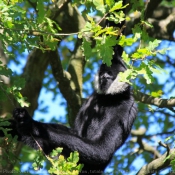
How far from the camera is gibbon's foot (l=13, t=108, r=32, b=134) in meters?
5.30

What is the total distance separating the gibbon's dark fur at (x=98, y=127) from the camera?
566 cm

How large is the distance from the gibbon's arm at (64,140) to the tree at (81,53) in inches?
12.0

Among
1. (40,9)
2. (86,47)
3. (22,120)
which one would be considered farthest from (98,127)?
(40,9)

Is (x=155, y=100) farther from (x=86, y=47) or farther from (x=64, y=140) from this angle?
(x=86, y=47)

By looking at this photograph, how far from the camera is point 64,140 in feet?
19.4

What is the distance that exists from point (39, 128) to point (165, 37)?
373cm

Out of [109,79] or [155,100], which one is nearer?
[155,100]

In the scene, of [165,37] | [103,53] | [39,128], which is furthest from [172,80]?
[103,53]

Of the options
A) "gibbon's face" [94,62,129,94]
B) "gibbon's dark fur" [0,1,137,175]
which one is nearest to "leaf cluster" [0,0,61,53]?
"gibbon's dark fur" [0,1,137,175]

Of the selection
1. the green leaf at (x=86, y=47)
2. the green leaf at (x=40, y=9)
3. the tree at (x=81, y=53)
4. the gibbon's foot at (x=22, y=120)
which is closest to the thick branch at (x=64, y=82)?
the tree at (x=81, y=53)

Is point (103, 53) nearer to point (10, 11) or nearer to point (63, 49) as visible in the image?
point (10, 11)

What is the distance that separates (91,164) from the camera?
668cm

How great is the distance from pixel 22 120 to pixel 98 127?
1718 millimetres

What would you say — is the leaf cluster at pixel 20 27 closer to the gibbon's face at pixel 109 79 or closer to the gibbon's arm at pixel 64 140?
the gibbon's arm at pixel 64 140
